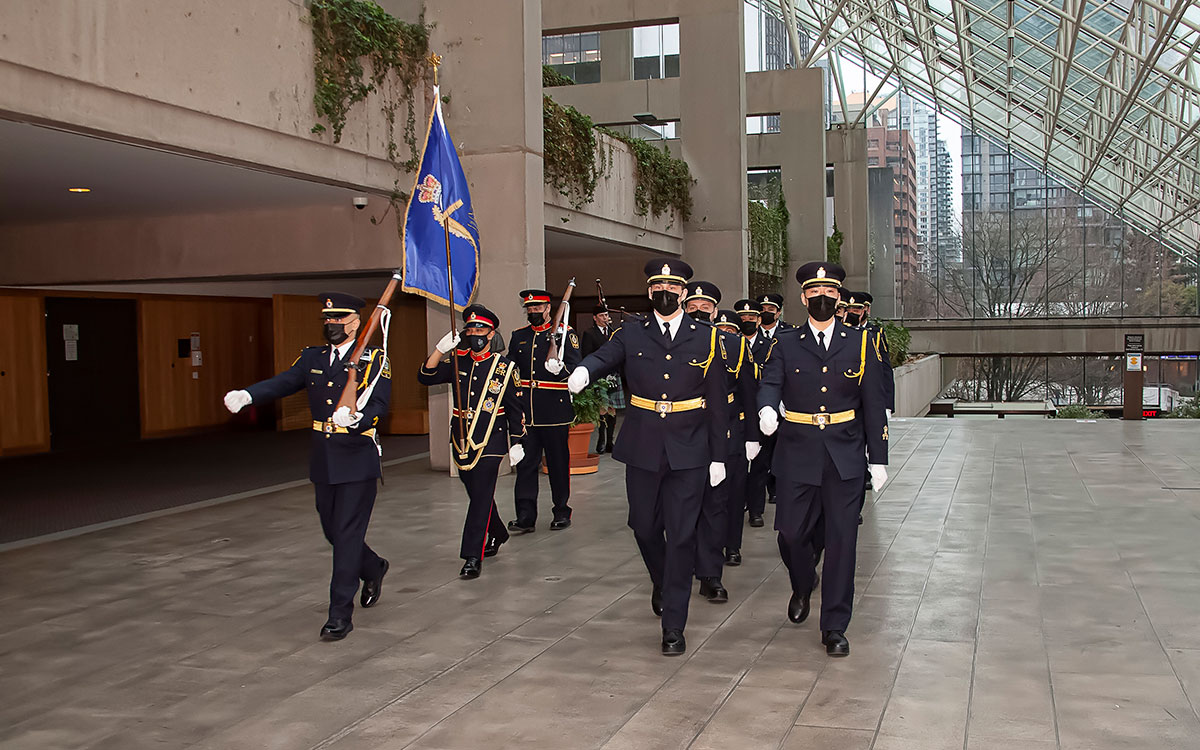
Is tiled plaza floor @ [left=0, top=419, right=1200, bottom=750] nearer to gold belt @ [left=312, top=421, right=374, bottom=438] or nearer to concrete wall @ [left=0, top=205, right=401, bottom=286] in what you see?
gold belt @ [left=312, top=421, right=374, bottom=438]

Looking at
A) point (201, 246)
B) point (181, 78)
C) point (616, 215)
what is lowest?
point (201, 246)

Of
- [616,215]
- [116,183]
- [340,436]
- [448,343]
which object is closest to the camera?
[340,436]

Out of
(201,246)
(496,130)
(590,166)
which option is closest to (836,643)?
(496,130)

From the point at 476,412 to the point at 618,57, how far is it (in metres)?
22.6

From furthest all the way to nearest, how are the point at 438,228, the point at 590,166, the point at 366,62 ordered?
the point at 590,166 < the point at 366,62 < the point at 438,228

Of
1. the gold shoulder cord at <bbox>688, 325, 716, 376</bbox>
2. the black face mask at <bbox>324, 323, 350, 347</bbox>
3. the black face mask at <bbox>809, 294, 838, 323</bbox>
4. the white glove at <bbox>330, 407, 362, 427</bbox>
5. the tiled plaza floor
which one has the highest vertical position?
Result: the black face mask at <bbox>809, 294, 838, 323</bbox>

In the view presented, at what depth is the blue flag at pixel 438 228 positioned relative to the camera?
26.6ft

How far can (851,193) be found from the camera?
32.6 metres

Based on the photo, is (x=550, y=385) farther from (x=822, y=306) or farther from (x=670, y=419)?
(x=822, y=306)

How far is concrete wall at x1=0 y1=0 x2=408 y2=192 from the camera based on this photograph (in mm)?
6906

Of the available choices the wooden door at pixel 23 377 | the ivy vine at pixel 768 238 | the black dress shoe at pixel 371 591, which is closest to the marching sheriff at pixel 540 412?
the black dress shoe at pixel 371 591

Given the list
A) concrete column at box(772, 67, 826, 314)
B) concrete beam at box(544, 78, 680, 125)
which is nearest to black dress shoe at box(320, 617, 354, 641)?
concrete beam at box(544, 78, 680, 125)

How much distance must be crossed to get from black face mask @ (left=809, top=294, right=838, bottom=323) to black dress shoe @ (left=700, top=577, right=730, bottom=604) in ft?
5.77

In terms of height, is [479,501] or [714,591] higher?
[479,501]
